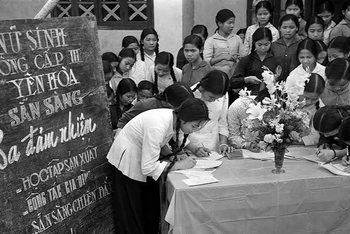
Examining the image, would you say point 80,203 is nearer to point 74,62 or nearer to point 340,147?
point 74,62

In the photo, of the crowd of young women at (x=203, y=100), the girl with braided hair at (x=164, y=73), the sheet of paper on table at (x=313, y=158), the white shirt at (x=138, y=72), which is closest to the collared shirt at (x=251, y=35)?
the crowd of young women at (x=203, y=100)

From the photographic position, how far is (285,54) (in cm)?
407

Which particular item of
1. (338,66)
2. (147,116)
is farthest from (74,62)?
(338,66)

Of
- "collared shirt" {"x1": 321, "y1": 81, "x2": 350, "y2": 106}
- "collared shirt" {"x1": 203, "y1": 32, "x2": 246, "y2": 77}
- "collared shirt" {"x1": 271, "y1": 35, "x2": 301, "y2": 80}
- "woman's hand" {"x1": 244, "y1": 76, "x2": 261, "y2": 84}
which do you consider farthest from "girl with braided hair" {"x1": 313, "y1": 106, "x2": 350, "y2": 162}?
"collared shirt" {"x1": 203, "y1": 32, "x2": 246, "y2": 77}

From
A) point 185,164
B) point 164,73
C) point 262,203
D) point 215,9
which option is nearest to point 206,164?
point 185,164

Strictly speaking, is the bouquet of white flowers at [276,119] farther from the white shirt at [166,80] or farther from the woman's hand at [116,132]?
the white shirt at [166,80]

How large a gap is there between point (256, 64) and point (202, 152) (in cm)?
125

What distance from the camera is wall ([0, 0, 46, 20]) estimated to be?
6.18 meters

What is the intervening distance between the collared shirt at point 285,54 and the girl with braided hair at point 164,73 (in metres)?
0.88

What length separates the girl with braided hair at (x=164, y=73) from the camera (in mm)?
3828

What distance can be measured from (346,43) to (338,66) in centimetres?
59

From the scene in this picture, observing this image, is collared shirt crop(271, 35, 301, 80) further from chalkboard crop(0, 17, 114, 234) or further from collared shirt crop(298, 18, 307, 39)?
chalkboard crop(0, 17, 114, 234)

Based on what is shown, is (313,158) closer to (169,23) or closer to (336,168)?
(336,168)

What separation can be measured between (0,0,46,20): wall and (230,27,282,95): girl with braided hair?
3.42m
